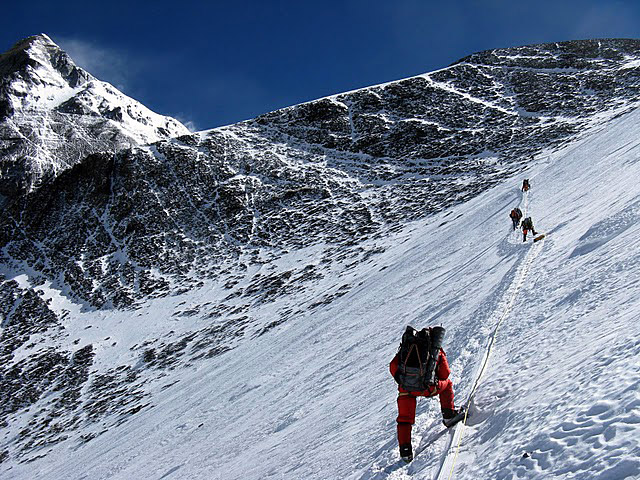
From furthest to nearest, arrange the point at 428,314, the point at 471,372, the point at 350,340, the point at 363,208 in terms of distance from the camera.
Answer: the point at 363,208 < the point at 350,340 < the point at 428,314 < the point at 471,372

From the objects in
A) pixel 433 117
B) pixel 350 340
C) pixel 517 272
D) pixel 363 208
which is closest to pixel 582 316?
pixel 517 272

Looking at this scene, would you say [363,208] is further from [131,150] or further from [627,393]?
[627,393]

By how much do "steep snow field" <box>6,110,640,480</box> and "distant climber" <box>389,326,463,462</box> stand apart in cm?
55

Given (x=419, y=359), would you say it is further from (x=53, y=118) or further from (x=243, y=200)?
(x=53, y=118)

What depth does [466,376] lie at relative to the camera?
7910 millimetres

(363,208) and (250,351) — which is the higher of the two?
(363,208)

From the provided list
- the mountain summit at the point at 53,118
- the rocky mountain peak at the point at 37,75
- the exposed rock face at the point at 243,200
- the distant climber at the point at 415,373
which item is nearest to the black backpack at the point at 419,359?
the distant climber at the point at 415,373

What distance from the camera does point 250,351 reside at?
27516 mm

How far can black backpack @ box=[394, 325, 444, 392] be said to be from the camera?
19.3 feet

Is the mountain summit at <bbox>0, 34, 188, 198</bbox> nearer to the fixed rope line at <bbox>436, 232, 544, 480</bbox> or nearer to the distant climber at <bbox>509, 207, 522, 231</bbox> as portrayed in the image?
the distant climber at <bbox>509, 207, 522, 231</bbox>

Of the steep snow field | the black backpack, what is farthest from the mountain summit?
the black backpack

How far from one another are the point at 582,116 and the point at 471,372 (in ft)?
229

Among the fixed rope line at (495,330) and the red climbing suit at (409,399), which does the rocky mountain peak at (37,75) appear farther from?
the red climbing suit at (409,399)

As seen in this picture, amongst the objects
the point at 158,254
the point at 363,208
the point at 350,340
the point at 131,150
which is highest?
the point at 131,150
